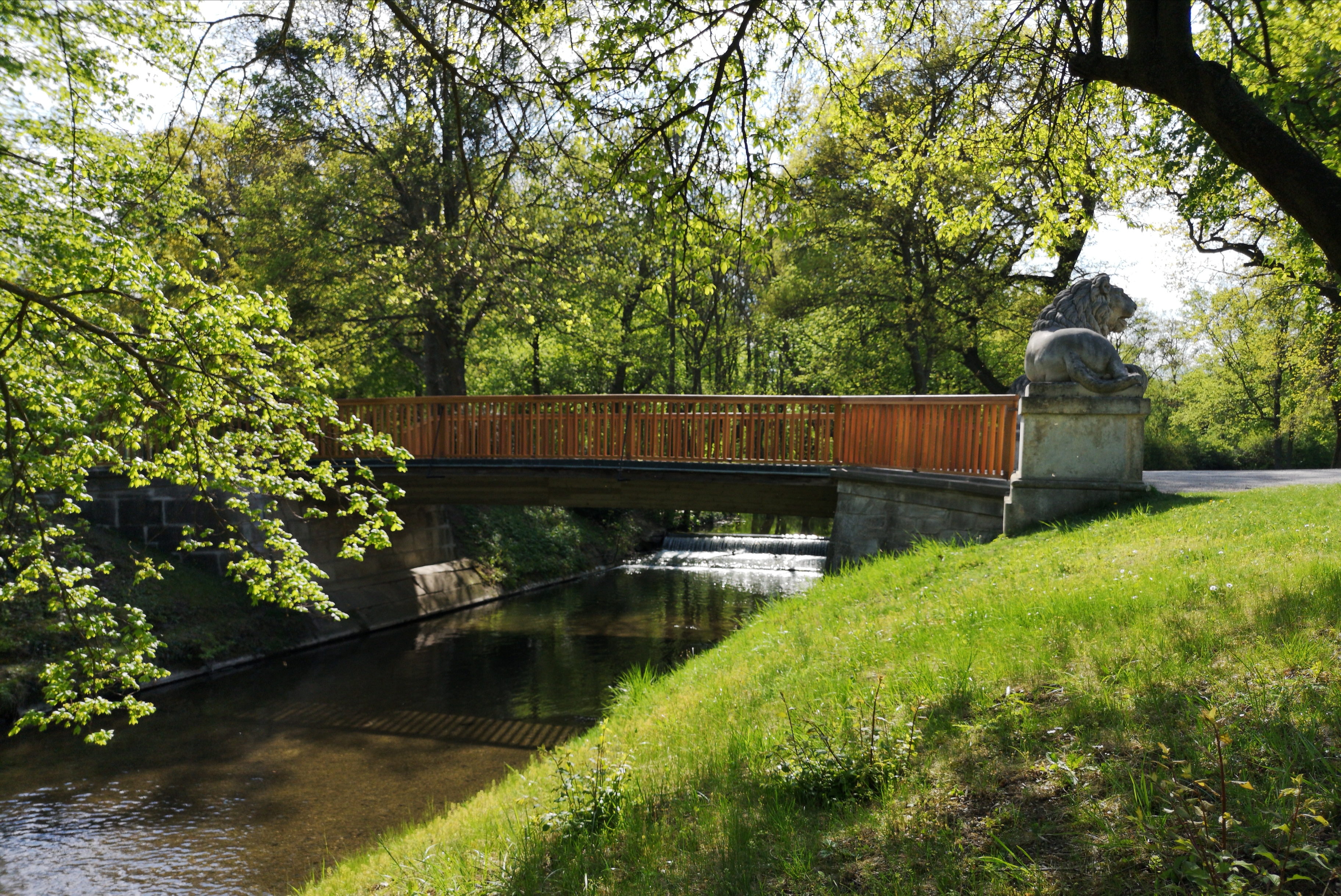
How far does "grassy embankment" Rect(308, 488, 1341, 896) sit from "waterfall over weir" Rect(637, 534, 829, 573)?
685 inches

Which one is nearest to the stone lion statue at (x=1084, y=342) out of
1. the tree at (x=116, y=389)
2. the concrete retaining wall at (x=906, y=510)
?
the concrete retaining wall at (x=906, y=510)

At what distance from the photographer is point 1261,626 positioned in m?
4.46

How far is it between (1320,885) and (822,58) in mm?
6166

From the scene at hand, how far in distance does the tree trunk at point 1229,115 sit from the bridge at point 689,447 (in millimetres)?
5796

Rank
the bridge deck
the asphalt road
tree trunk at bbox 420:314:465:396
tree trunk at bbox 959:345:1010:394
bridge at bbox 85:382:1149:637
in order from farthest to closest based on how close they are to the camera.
Result: tree trunk at bbox 959:345:1010:394 → tree trunk at bbox 420:314:465:396 → the bridge deck → the asphalt road → bridge at bbox 85:382:1149:637

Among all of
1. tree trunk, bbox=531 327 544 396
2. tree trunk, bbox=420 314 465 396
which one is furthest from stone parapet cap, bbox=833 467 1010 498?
tree trunk, bbox=531 327 544 396

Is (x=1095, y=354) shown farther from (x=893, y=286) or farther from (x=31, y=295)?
(x=893, y=286)

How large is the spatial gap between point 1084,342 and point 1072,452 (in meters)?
1.24

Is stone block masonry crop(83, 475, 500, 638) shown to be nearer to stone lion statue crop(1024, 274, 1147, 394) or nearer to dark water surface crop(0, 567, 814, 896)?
dark water surface crop(0, 567, 814, 896)

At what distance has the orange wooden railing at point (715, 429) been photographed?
1052cm

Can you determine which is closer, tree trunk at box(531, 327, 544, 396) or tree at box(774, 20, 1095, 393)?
tree at box(774, 20, 1095, 393)

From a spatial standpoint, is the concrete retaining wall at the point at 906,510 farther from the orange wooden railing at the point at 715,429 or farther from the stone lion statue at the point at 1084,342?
the stone lion statue at the point at 1084,342

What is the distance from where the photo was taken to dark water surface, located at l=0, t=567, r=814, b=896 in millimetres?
6973

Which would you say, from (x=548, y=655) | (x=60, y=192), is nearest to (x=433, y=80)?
(x=60, y=192)
